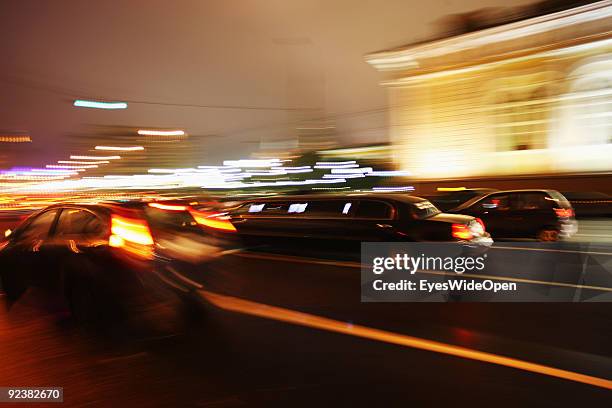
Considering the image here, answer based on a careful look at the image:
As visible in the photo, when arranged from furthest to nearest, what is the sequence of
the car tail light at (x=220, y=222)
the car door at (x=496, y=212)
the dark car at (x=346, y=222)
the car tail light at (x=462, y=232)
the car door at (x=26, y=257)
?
1. the car door at (x=496, y=212)
2. the car tail light at (x=220, y=222)
3. the dark car at (x=346, y=222)
4. the car tail light at (x=462, y=232)
5. the car door at (x=26, y=257)

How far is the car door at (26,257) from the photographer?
5.90m

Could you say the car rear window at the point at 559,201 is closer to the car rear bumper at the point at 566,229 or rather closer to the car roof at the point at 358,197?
the car rear bumper at the point at 566,229

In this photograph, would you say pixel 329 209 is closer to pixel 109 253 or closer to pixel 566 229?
pixel 109 253

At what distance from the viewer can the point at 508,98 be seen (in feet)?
94.0

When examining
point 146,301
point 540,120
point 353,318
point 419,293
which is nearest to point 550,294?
point 419,293

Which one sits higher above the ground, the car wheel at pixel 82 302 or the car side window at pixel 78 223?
the car side window at pixel 78 223

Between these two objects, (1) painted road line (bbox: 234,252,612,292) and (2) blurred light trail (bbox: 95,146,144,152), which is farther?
(2) blurred light trail (bbox: 95,146,144,152)

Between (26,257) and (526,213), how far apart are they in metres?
11.0

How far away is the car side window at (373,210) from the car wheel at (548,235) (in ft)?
18.3

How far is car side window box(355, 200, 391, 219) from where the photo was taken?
8523 millimetres

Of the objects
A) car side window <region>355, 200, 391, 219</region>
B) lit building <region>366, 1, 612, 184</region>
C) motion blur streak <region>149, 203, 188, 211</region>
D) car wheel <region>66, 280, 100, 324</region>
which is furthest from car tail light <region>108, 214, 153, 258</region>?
lit building <region>366, 1, 612, 184</region>

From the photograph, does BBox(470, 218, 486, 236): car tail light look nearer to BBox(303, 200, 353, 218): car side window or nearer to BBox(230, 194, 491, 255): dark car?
BBox(230, 194, 491, 255): dark car

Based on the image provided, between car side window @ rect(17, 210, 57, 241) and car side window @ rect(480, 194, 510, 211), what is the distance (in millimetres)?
10282

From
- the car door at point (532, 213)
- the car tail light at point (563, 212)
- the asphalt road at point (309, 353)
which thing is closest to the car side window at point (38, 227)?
the asphalt road at point (309, 353)
